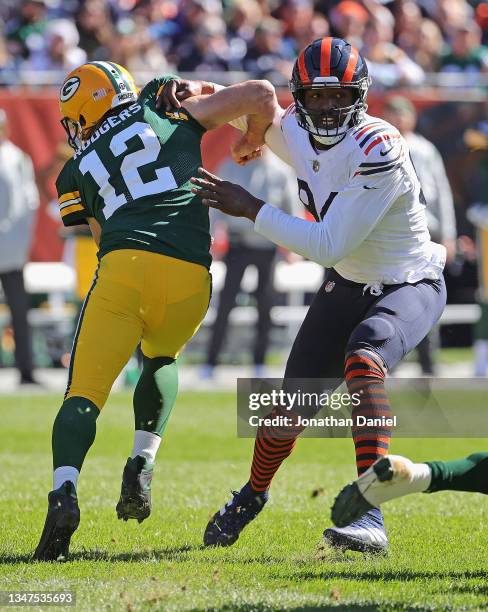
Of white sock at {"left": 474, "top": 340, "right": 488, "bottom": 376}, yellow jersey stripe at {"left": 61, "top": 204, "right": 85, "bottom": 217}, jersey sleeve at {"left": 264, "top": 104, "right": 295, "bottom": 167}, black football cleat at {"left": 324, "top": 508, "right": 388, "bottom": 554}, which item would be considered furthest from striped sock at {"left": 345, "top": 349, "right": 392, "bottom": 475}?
white sock at {"left": 474, "top": 340, "right": 488, "bottom": 376}

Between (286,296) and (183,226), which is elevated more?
(286,296)

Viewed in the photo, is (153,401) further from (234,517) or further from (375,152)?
(375,152)

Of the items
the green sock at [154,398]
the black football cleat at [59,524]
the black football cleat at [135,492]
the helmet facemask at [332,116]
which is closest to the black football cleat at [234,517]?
the black football cleat at [135,492]

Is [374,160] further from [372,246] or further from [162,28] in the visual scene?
[162,28]

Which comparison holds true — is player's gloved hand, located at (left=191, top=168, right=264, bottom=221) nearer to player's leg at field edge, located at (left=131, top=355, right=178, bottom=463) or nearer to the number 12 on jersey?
the number 12 on jersey

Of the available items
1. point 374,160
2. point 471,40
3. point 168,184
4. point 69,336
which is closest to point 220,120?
point 168,184

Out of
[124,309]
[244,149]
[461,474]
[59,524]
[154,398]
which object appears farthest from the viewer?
[244,149]

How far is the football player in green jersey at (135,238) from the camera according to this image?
4602 mm

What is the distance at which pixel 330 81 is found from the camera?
4.54 metres

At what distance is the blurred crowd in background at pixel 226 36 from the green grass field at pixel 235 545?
5.22 meters

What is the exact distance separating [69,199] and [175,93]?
0.63 metres

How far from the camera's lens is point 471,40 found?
1298cm

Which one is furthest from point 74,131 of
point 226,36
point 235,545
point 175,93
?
point 226,36

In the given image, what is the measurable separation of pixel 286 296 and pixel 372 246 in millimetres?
7876
